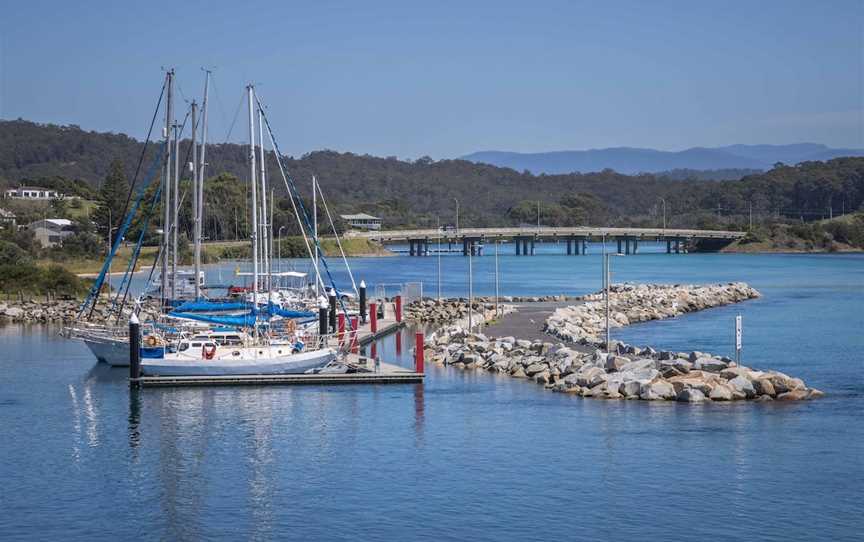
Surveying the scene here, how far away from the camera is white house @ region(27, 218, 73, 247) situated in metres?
126

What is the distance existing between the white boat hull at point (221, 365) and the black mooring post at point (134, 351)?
1.18ft

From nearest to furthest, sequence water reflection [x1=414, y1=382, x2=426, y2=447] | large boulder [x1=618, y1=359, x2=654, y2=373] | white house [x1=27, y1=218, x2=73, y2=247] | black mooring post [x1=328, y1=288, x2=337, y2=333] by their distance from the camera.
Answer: water reflection [x1=414, y1=382, x2=426, y2=447], large boulder [x1=618, y1=359, x2=654, y2=373], black mooring post [x1=328, y1=288, x2=337, y2=333], white house [x1=27, y1=218, x2=73, y2=247]

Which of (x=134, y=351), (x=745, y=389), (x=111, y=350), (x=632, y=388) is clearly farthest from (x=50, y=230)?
(x=745, y=389)

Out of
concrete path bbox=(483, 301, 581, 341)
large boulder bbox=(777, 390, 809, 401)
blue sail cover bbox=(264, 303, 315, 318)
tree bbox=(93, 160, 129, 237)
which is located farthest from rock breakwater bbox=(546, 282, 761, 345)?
tree bbox=(93, 160, 129, 237)

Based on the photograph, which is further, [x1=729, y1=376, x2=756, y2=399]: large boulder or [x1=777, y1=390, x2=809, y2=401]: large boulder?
[x1=777, y1=390, x2=809, y2=401]: large boulder

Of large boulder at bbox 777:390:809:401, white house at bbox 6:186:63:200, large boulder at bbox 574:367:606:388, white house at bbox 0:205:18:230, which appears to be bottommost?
large boulder at bbox 777:390:809:401

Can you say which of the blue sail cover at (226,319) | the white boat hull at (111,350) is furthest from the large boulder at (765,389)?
the white boat hull at (111,350)

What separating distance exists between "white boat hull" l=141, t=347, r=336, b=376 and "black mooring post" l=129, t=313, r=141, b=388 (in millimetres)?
361

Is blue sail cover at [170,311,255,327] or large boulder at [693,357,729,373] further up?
blue sail cover at [170,311,255,327]

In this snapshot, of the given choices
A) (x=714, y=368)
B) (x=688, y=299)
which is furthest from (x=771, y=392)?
(x=688, y=299)

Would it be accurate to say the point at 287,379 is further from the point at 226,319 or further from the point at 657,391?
the point at 657,391

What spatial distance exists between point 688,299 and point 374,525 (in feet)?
190

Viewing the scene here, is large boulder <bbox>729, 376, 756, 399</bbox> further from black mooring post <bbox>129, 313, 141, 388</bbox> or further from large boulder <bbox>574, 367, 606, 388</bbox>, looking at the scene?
black mooring post <bbox>129, 313, 141, 388</bbox>

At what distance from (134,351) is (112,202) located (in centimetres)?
9488
